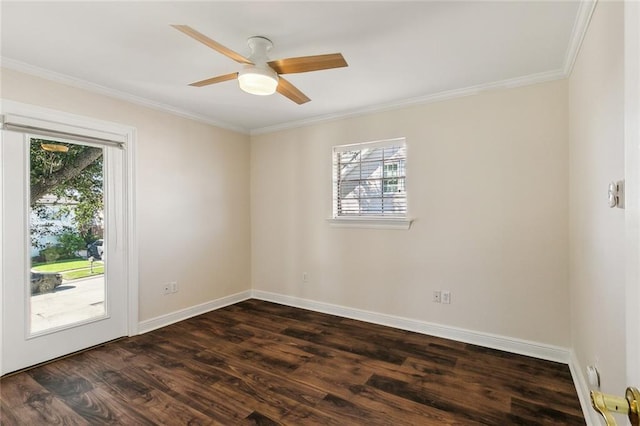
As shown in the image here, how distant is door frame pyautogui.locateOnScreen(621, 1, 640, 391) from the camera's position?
522 mm

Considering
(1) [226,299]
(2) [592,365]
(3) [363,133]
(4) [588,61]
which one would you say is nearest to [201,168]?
(1) [226,299]

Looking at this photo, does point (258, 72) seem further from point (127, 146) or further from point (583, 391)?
point (583, 391)

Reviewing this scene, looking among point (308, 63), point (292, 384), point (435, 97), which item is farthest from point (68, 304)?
point (435, 97)

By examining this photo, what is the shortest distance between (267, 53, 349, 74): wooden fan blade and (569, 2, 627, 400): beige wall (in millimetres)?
1267

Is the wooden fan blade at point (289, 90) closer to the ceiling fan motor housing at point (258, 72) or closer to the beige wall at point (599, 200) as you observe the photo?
the ceiling fan motor housing at point (258, 72)

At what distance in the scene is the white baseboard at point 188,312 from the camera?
328 cm

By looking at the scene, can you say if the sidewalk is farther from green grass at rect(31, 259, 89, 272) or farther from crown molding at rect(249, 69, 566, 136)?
crown molding at rect(249, 69, 566, 136)

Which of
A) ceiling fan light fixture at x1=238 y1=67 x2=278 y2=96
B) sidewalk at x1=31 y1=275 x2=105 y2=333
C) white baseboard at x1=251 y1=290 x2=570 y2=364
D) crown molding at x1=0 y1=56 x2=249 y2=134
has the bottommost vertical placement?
white baseboard at x1=251 y1=290 x2=570 y2=364

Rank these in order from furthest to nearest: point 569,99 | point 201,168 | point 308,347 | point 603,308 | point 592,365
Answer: point 201,168 < point 308,347 < point 569,99 < point 592,365 < point 603,308

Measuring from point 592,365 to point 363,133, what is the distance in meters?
2.77

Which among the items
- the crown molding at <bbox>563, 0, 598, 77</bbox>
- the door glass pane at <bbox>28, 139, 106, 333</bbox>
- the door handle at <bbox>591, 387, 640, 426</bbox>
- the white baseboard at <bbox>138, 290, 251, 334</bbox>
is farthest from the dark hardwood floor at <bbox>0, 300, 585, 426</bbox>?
the crown molding at <bbox>563, 0, 598, 77</bbox>

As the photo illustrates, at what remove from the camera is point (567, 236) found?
253 cm

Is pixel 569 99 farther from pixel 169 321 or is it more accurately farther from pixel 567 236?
pixel 169 321

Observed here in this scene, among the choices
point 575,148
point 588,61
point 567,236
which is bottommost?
point 567,236
